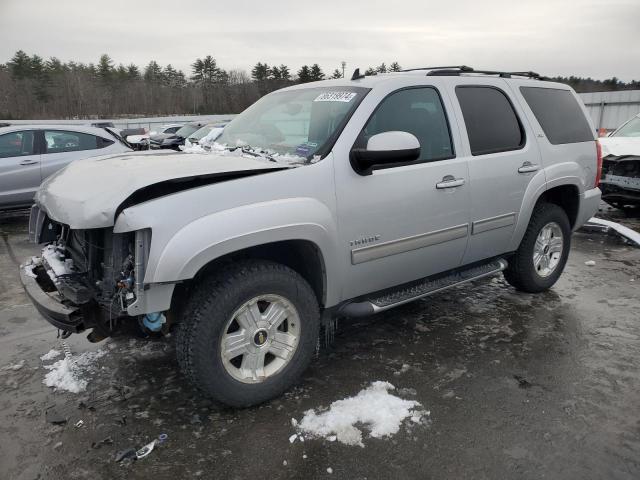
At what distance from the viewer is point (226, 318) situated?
9.05ft

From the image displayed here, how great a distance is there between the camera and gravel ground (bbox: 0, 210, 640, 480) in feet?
8.44

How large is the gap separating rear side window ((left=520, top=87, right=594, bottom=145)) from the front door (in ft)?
4.24

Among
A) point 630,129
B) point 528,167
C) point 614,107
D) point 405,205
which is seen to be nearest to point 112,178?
point 405,205

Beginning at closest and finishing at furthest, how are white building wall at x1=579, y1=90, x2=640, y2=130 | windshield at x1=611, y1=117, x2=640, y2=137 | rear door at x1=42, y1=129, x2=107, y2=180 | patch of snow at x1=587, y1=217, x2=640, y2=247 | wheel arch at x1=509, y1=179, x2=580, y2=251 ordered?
wheel arch at x1=509, y1=179, x2=580, y2=251, patch of snow at x1=587, y1=217, x2=640, y2=247, rear door at x1=42, y1=129, x2=107, y2=180, windshield at x1=611, y1=117, x2=640, y2=137, white building wall at x1=579, y1=90, x2=640, y2=130

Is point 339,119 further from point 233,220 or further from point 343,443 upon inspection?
point 343,443

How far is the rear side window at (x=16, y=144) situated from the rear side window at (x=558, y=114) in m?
7.72

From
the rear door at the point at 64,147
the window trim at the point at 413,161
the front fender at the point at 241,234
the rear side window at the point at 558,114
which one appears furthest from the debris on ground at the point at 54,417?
the rear door at the point at 64,147

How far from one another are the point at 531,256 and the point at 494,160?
1221 mm

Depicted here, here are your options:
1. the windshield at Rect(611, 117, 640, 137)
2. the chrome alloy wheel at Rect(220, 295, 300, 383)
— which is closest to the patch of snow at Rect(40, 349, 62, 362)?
the chrome alloy wheel at Rect(220, 295, 300, 383)

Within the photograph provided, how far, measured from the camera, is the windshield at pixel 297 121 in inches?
130

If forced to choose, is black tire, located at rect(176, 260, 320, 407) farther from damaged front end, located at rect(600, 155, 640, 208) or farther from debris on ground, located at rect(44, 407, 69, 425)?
damaged front end, located at rect(600, 155, 640, 208)

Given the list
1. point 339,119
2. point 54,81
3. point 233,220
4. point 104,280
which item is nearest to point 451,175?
point 339,119

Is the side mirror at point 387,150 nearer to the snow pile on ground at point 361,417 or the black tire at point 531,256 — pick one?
the snow pile on ground at point 361,417

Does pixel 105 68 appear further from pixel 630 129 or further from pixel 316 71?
pixel 630 129
